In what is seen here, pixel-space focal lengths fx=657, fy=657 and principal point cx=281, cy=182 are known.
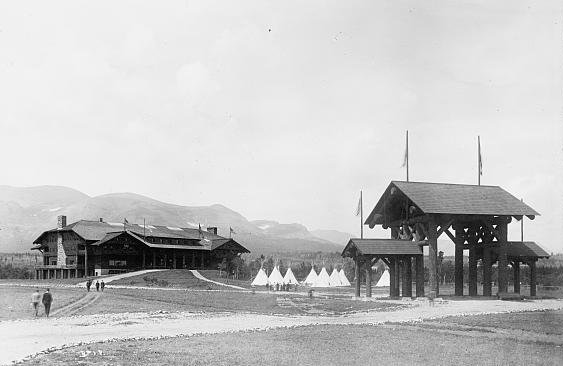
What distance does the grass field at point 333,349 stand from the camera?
17.7 meters

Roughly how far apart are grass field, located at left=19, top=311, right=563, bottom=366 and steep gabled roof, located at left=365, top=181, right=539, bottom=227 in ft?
65.7

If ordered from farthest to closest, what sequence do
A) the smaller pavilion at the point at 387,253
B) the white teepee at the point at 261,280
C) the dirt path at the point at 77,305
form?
the white teepee at the point at 261,280 < the smaller pavilion at the point at 387,253 < the dirt path at the point at 77,305

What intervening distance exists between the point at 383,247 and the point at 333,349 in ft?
88.6

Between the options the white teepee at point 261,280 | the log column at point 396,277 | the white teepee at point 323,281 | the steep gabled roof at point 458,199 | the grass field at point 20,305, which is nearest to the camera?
A: the grass field at point 20,305

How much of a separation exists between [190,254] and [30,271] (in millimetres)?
25957

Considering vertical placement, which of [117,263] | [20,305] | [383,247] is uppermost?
[383,247]

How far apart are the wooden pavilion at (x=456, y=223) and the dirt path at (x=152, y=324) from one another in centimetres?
709

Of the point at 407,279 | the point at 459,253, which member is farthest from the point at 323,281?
the point at 407,279

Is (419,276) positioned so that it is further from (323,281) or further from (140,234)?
(140,234)

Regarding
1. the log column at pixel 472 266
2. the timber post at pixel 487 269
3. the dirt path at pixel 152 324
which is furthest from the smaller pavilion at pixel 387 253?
the dirt path at pixel 152 324

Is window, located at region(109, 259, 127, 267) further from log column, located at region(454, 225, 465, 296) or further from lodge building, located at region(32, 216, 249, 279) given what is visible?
log column, located at region(454, 225, 465, 296)

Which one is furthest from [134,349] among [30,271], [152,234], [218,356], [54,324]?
[30,271]

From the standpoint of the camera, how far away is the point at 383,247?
4631 centimetres

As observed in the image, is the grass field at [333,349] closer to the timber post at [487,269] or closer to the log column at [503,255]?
the log column at [503,255]
